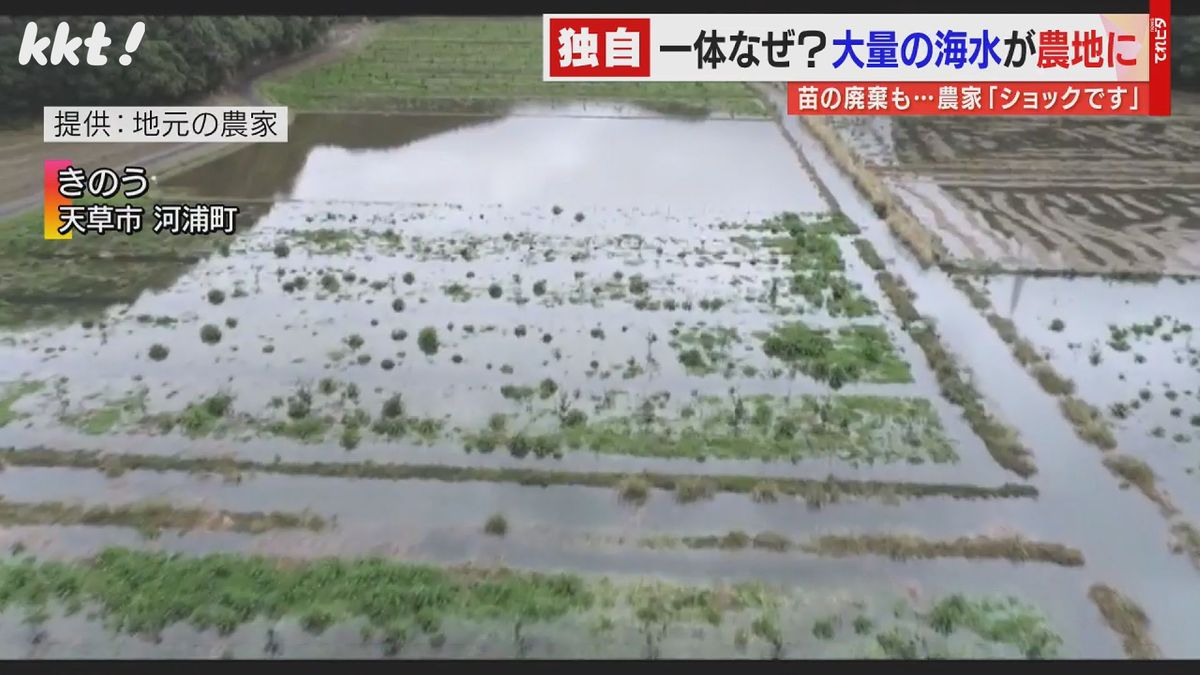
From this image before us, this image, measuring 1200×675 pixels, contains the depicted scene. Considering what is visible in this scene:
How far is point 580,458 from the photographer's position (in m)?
8.78

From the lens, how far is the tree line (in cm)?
1908

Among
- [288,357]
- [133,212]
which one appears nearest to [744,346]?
[288,357]

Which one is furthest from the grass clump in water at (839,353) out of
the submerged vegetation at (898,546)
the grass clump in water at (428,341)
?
the grass clump in water at (428,341)

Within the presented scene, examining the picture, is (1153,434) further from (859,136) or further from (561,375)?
(859,136)

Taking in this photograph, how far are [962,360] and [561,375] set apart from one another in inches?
191

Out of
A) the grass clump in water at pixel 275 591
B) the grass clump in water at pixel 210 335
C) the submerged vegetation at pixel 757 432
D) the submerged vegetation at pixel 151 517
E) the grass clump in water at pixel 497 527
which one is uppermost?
the grass clump in water at pixel 210 335

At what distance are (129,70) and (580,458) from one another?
16823 mm

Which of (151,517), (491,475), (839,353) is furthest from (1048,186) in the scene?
(151,517)

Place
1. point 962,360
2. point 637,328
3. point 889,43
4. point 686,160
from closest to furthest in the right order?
1. point 889,43
2. point 962,360
3. point 637,328
4. point 686,160

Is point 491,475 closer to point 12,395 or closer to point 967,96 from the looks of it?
point 12,395

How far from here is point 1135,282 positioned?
13.0 m

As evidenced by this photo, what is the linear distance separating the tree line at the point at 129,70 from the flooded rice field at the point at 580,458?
8194mm

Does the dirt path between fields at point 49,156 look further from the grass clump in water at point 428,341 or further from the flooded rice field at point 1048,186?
the flooded rice field at point 1048,186

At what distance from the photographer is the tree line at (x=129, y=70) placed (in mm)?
19078
